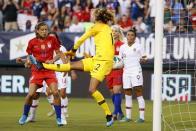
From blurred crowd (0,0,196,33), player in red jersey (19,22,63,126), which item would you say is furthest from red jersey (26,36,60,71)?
blurred crowd (0,0,196,33)

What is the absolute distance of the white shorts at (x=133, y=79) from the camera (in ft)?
33.6

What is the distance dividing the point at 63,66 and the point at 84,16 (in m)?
9.37

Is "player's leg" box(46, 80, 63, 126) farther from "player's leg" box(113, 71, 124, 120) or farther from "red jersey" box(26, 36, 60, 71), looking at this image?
"player's leg" box(113, 71, 124, 120)

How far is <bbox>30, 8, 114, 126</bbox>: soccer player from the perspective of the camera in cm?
846

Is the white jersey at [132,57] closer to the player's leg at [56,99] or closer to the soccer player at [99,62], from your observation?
the soccer player at [99,62]

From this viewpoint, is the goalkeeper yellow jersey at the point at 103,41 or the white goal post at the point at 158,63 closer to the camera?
the white goal post at the point at 158,63

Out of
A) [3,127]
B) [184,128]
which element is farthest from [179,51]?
[3,127]

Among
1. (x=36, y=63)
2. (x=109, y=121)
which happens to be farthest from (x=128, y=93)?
(x=36, y=63)

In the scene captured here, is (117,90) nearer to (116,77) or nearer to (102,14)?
(116,77)

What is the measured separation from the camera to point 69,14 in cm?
1805

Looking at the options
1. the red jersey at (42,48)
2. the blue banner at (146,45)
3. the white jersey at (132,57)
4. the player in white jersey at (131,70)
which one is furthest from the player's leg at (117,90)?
the blue banner at (146,45)

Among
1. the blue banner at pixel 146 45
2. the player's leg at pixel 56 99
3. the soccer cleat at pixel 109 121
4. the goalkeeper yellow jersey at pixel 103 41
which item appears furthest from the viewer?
the blue banner at pixel 146 45

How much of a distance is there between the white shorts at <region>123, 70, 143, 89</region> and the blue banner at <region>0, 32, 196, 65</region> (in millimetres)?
4522

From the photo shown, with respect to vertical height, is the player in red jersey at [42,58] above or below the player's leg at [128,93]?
above
